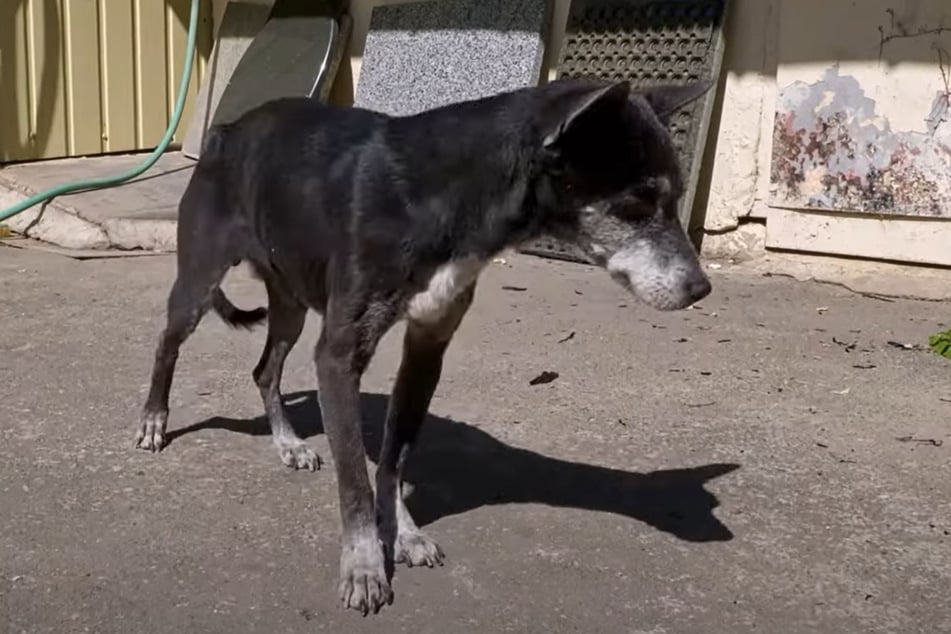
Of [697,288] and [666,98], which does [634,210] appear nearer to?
[697,288]

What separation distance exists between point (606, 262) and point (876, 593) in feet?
3.49

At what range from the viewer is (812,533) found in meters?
3.30

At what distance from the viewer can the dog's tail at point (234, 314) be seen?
3.94m

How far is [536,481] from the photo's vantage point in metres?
3.67

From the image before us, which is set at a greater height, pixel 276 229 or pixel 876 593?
pixel 276 229

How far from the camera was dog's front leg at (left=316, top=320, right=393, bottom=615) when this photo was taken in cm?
294

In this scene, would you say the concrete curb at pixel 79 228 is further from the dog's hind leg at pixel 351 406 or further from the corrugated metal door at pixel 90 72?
the dog's hind leg at pixel 351 406

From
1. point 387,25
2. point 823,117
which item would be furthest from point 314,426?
point 387,25

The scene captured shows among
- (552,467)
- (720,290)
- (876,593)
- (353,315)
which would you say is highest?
(353,315)

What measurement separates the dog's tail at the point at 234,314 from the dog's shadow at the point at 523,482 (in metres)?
0.34

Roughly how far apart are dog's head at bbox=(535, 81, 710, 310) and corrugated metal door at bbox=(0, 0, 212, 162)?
620 cm

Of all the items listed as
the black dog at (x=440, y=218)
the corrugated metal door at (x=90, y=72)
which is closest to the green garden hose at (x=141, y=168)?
the corrugated metal door at (x=90, y=72)

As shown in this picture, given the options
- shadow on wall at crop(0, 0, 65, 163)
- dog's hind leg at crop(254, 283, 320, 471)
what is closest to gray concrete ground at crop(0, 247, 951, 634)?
dog's hind leg at crop(254, 283, 320, 471)

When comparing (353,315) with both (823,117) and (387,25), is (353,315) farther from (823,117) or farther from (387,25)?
(387,25)
